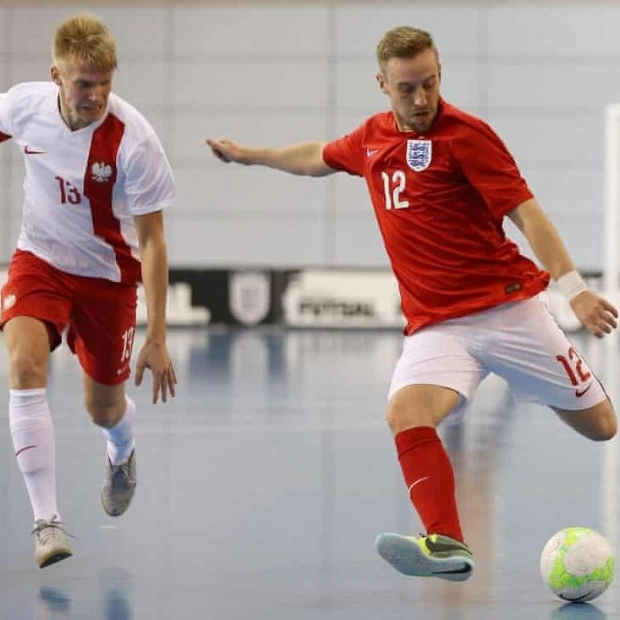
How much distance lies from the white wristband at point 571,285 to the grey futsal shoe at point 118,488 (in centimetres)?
185

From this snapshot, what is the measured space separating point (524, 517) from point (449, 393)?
1297 mm

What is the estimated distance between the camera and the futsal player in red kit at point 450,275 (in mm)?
3992

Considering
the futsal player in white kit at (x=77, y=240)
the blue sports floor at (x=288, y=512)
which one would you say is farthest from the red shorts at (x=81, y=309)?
the blue sports floor at (x=288, y=512)

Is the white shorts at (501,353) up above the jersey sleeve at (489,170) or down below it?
below

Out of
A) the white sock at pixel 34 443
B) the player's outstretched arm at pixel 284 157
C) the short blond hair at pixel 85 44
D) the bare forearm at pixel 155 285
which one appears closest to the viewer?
the short blond hair at pixel 85 44

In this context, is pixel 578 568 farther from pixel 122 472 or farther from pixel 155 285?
pixel 122 472

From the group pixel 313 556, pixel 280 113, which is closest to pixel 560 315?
pixel 280 113

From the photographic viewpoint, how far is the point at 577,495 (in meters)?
5.67

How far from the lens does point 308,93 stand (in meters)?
17.2

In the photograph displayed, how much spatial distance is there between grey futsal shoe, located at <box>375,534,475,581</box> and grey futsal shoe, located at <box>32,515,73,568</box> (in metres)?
0.91

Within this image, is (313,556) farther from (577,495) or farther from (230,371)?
(230,371)

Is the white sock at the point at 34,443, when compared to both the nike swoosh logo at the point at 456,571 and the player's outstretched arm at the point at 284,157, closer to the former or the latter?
the player's outstretched arm at the point at 284,157

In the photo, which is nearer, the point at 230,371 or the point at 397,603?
the point at 397,603

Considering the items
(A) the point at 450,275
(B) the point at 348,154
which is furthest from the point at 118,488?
(A) the point at 450,275
